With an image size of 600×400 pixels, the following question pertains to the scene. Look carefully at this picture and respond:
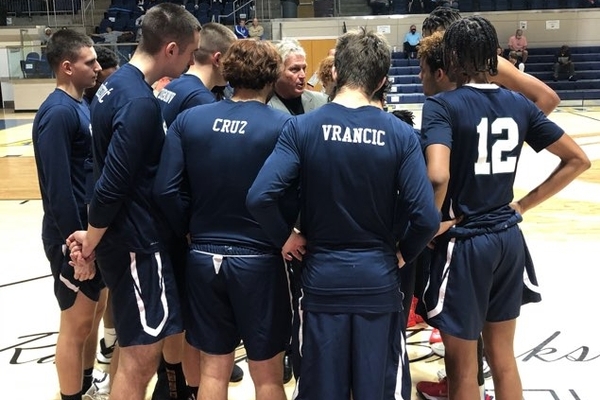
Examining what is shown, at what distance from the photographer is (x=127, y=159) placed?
2.47 m

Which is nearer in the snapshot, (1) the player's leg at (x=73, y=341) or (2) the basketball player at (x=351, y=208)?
(2) the basketball player at (x=351, y=208)

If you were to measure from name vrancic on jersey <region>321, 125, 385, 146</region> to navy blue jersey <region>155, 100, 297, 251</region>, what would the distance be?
0.30 metres

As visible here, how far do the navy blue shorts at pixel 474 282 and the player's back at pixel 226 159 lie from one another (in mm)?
682

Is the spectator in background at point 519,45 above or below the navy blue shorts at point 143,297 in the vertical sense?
above

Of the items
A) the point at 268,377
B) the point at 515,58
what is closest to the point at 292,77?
the point at 268,377

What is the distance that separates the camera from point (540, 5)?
2106cm

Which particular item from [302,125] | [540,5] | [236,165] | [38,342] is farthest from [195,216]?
[540,5]

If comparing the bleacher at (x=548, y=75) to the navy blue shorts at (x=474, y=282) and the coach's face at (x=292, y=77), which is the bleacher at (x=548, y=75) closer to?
the coach's face at (x=292, y=77)

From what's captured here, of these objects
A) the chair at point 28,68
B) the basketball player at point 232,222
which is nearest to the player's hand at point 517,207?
the basketball player at point 232,222

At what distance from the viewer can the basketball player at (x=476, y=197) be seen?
248 centimetres

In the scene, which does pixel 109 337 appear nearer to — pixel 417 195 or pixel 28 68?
pixel 417 195

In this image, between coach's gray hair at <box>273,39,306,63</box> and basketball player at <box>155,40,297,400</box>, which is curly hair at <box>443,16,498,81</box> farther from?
coach's gray hair at <box>273,39,306,63</box>

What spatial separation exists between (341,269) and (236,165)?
0.56 m

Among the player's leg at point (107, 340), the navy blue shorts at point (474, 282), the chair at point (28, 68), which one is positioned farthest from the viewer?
the chair at point (28, 68)
